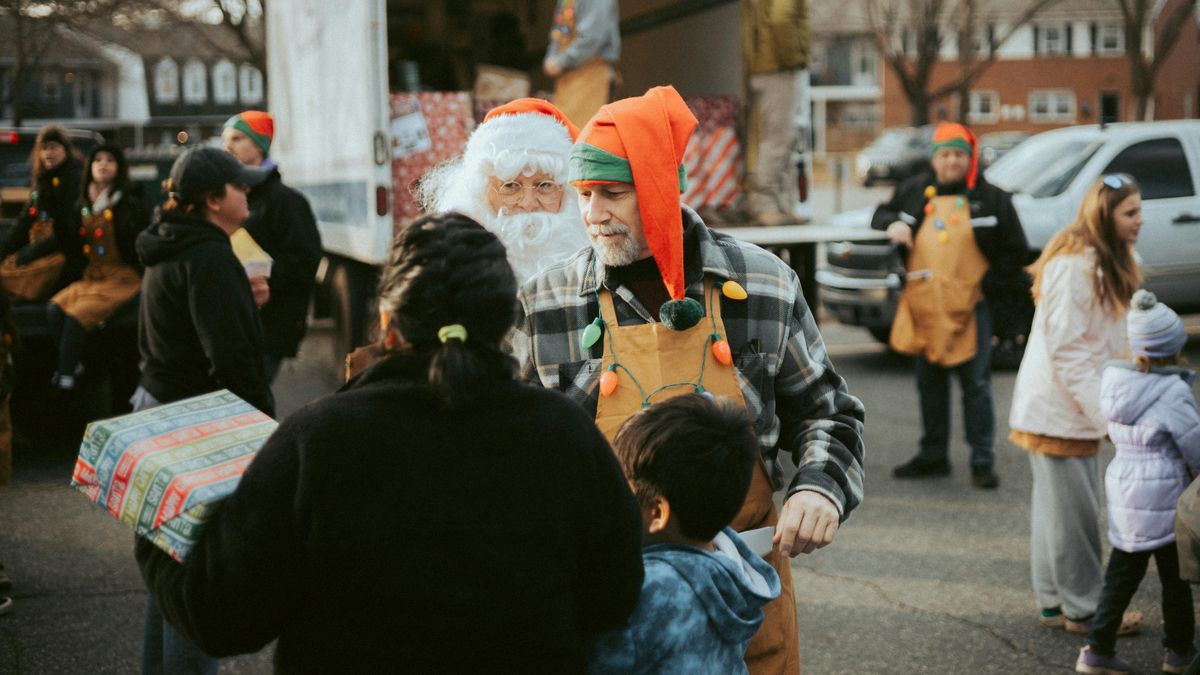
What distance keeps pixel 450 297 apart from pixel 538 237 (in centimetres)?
160

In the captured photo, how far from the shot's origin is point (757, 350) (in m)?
2.68

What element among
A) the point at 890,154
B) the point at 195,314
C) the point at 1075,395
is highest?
the point at 890,154

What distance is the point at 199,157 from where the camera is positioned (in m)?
4.18

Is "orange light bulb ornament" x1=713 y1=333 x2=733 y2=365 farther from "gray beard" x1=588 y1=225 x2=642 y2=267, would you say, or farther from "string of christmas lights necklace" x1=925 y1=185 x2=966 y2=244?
"string of christmas lights necklace" x1=925 y1=185 x2=966 y2=244

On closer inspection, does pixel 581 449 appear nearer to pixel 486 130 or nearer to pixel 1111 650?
pixel 486 130

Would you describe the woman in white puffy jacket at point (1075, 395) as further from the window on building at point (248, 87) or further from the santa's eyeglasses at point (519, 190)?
the window on building at point (248, 87)

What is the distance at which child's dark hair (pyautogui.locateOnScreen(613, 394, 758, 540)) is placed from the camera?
217cm

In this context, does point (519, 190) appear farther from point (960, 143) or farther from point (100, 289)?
point (100, 289)

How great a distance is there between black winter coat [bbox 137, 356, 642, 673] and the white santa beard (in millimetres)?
1557

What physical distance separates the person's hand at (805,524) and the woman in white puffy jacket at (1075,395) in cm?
277

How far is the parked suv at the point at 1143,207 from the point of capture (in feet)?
34.5

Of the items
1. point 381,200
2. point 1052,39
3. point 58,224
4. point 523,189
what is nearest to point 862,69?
point 1052,39

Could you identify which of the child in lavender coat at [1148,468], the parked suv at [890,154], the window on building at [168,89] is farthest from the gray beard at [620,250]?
the window on building at [168,89]

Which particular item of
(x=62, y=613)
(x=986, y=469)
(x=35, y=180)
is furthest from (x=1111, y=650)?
(x=35, y=180)
